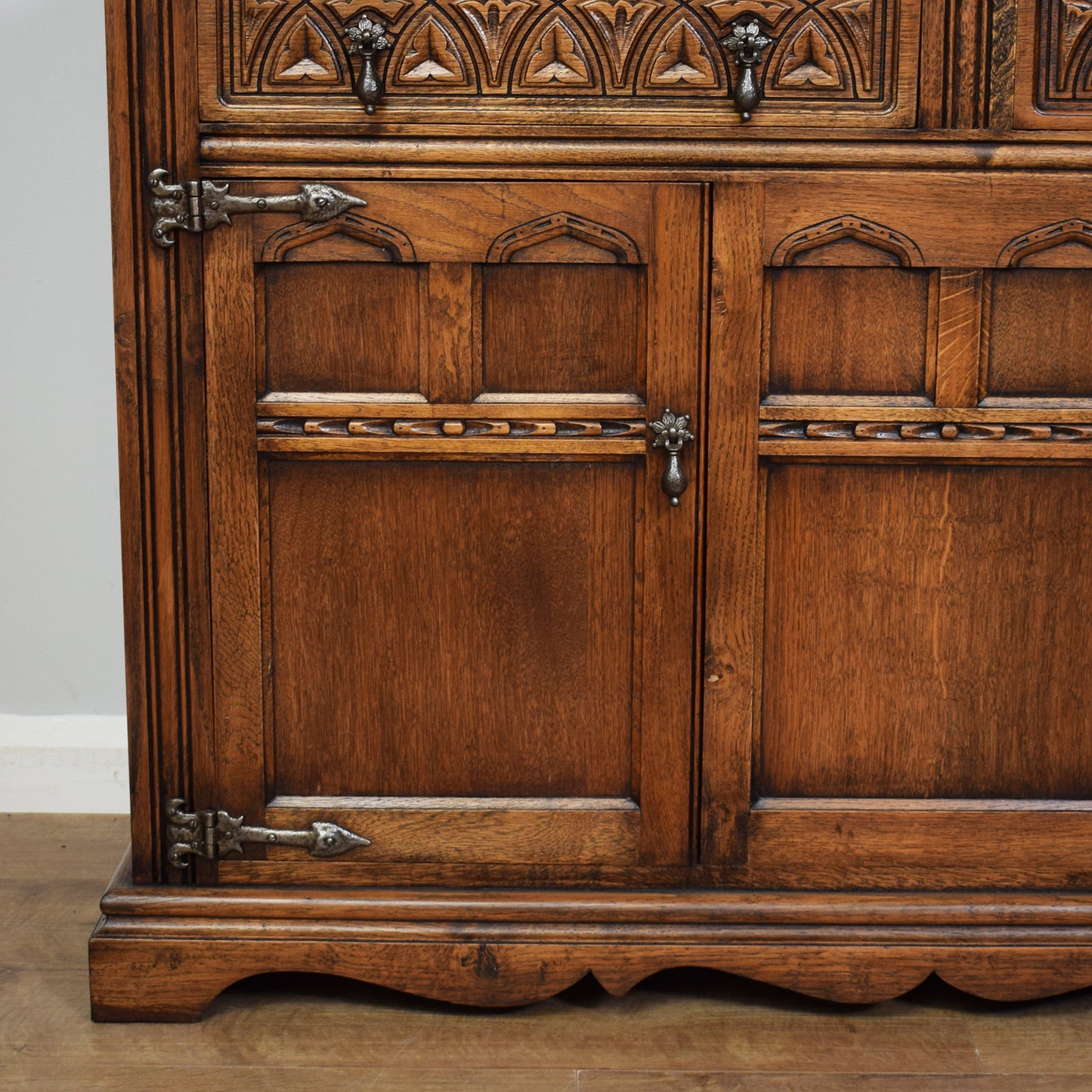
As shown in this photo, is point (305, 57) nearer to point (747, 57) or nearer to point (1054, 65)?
point (747, 57)

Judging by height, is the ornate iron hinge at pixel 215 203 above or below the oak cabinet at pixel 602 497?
above

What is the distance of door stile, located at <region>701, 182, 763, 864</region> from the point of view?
1799 mm

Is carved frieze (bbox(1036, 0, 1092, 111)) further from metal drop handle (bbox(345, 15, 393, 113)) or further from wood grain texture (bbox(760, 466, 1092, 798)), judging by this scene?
metal drop handle (bbox(345, 15, 393, 113))

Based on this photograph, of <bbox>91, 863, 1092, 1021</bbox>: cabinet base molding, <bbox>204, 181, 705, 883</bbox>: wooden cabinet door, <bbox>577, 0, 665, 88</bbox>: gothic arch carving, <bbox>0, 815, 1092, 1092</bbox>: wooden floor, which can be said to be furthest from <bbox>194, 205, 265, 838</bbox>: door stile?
<bbox>577, 0, 665, 88</bbox>: gothic arch carving

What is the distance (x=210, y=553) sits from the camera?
186 centimetres

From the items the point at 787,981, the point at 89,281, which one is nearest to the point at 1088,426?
the point at 787,981

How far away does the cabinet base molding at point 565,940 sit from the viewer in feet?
6.20

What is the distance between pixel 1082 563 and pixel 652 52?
87 centimetres

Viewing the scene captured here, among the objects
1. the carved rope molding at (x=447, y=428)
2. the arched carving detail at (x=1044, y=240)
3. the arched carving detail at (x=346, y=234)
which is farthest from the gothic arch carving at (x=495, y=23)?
the arched carving detail at (x=1044, y=240)

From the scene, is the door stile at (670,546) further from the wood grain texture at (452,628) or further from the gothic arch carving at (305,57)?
the gothic arch carving at (305,57)

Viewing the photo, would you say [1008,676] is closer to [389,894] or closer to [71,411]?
[389,894]

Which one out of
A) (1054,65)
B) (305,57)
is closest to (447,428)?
(305,57)

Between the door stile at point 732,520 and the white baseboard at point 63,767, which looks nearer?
the door stile at point 732,520

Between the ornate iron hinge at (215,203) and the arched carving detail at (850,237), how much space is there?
0.55 metres
